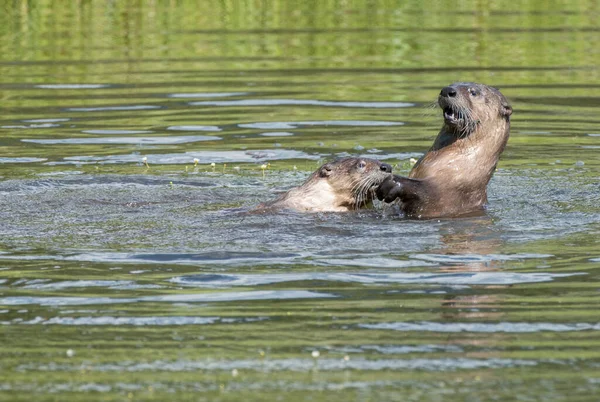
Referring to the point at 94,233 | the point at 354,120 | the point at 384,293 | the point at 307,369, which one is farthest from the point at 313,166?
the point at 307,369

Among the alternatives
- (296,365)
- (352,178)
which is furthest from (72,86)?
(296,365)

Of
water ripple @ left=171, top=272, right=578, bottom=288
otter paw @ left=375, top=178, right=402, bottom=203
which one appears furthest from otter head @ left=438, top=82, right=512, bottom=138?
water ripple @ left=171, top=272, right=578, bottom=288

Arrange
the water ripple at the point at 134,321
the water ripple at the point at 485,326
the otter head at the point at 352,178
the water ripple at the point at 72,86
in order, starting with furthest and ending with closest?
the water ripple at the point at 72,86 → the otter head at the point at 352,178 → the water ripple at the point at 134,321 → the water ripple at the point at 485,326

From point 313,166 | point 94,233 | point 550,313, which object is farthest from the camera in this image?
point 313,166

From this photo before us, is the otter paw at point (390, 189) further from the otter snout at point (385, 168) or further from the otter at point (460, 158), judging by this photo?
the otter snout at point (385, 168)

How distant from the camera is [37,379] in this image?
527 cm

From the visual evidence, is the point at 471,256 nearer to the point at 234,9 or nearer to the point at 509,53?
the point at 509,53

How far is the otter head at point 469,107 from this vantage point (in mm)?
9133

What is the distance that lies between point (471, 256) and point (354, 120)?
624 cm

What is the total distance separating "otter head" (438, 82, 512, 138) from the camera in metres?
9.13

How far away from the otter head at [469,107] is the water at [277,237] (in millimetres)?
641

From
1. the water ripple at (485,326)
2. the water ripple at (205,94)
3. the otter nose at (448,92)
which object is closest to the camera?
the water ripple at (485,326)

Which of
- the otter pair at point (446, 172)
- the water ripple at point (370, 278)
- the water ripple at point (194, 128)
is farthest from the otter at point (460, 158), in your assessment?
the water ripple at point (194, 128)

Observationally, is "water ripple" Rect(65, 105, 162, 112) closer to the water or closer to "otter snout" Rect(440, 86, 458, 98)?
the water
